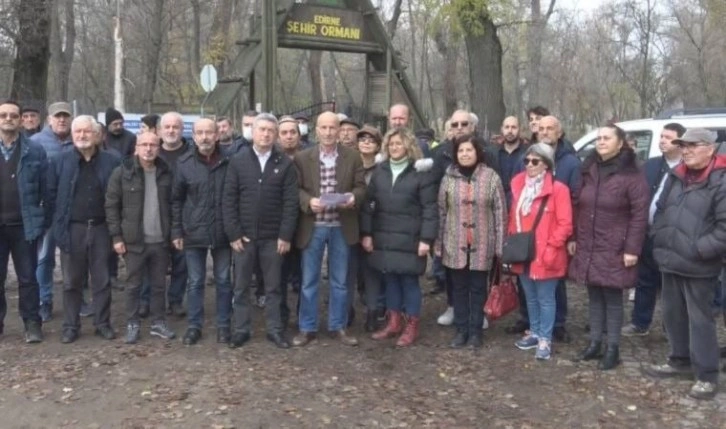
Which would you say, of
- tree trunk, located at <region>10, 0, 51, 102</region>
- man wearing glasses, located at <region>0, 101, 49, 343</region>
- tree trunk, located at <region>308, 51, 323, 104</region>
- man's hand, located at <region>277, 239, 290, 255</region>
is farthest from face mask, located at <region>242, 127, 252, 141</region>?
tree trunk, located at <region>308, 51, 323, 104</region>

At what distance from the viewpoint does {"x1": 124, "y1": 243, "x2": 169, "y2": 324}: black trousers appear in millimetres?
6629

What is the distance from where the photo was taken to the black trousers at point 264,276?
6.43m

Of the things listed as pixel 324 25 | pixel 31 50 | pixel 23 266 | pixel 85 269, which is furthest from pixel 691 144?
pixel 31 50

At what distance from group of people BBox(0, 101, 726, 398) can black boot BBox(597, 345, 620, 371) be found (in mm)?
18

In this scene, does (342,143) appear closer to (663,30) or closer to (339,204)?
(339,204)

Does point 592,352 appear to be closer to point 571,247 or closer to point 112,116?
point 571,247

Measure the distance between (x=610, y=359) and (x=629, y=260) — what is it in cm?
85

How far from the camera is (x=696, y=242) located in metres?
5.31

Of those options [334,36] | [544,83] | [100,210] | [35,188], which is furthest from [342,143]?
[544,83]

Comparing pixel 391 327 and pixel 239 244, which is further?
pixel 391 327

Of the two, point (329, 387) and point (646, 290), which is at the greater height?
point (646, 290)

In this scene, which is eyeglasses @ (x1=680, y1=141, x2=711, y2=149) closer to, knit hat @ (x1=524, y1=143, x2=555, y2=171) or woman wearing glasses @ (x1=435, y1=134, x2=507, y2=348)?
knit hat @ (x1=524, y1=143, x2=555, y2=171)

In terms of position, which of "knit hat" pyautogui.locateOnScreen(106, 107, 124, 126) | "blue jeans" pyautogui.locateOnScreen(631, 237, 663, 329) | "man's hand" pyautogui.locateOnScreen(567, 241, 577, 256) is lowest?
"blue jeans" pyautogui.locateOnScreen(631, 237, 663, 329)

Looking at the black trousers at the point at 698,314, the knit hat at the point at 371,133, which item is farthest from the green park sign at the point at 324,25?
the black trousers at the point at 698,314
